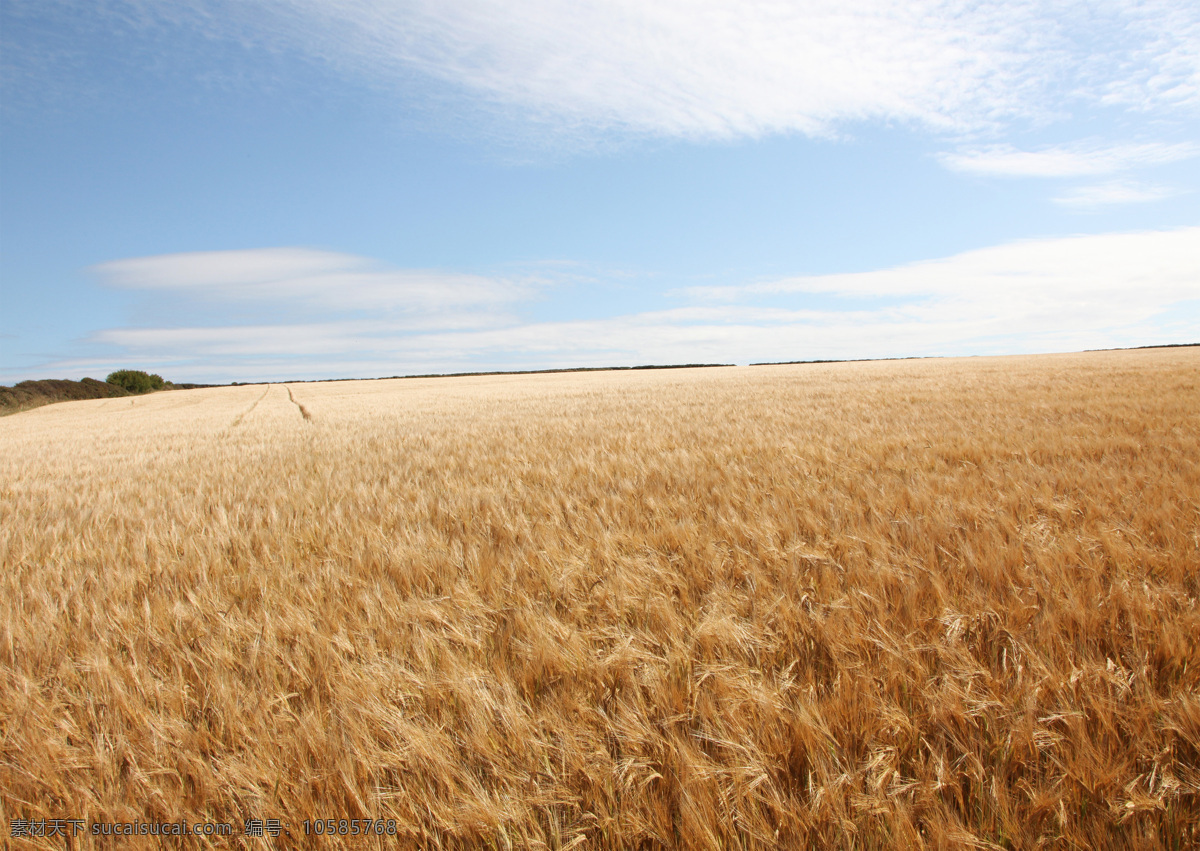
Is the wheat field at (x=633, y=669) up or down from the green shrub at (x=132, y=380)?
down

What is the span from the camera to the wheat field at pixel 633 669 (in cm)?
130

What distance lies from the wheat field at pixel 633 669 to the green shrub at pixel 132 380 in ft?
304

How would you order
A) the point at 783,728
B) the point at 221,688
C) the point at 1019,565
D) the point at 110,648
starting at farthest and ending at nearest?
the point at 1019,565
the point at 110,648
the point at 221,688
the point at 783,728

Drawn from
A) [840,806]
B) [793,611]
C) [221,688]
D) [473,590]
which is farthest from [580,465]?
[840,806]

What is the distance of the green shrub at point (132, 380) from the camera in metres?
72.1

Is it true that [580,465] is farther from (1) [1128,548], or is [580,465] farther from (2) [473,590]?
(1) [1128,548]

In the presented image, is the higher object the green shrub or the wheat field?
the green shrub

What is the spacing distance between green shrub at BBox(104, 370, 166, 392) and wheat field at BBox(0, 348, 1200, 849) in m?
92.7

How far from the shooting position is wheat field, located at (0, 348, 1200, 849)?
1296mm

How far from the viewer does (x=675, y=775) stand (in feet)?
4.51

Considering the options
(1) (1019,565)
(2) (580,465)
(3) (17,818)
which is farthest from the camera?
(2) (580,465)

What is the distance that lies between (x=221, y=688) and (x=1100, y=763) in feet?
8.81

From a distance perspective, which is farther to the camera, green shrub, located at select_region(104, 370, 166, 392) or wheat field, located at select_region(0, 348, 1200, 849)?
green shrub, located at select_region(104, 370, 166, 392)

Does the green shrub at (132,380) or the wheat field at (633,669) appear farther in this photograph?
the green shrub at (132,380)
